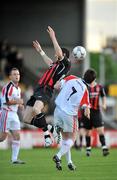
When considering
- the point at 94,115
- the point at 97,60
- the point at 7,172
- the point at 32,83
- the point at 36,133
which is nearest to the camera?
the point at 7,172

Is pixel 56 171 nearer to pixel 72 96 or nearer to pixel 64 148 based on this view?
pixel 64 148

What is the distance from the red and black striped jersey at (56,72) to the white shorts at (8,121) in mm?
1751

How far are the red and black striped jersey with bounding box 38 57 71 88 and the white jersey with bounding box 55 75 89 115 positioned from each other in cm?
83

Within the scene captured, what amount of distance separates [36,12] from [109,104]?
1105 centimetres

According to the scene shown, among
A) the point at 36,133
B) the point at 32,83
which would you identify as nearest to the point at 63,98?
the point at 36,133

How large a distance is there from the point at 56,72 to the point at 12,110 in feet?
7.16

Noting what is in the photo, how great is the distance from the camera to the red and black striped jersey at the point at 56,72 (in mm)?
15148

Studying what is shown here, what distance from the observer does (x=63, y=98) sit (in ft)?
47.1

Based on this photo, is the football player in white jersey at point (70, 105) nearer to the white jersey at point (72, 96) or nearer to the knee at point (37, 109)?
the white jersey at point (72, 96)

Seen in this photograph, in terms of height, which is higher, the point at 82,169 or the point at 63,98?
the point at 63,98

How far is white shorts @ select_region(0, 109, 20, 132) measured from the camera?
16.8 meters

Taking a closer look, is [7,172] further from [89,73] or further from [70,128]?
[89,73]

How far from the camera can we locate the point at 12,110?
17078 millimetres

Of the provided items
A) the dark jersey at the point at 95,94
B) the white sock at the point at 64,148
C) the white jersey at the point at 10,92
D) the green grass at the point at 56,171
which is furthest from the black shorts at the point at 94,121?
the white sock at the point at 64,148
